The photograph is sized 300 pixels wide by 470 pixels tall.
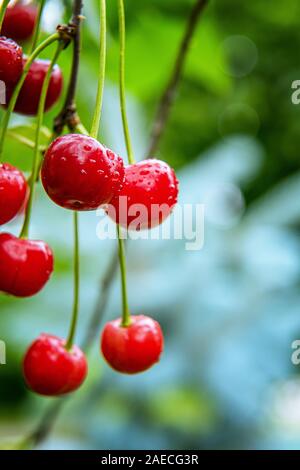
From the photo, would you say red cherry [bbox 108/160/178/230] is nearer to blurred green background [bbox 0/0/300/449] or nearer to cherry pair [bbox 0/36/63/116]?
cherry pair [bbox 0/36/63/116]

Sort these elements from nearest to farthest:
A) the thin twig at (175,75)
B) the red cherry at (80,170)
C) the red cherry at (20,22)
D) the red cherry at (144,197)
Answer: the red cherry at (80,170), the red cherry at (144,197), the red cherry at (20,22), the thin twig at (175,75)

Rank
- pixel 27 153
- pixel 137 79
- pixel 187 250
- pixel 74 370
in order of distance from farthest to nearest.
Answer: pixel 187 250 < pixel 137 79 < pixel 27 153 < pixel 74 370

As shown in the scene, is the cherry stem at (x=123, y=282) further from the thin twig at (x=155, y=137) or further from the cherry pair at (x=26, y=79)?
the thin twig at (x=155, y=137)

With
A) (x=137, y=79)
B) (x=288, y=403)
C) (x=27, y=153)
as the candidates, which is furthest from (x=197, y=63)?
(x=288, y=403)

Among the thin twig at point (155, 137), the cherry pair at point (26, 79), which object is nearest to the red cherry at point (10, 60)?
the cherry pair at point (26, 79)

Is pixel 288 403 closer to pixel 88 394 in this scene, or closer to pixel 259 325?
pixel 259 325

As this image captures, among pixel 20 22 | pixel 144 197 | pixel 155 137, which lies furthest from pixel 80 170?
pixel 155 137
